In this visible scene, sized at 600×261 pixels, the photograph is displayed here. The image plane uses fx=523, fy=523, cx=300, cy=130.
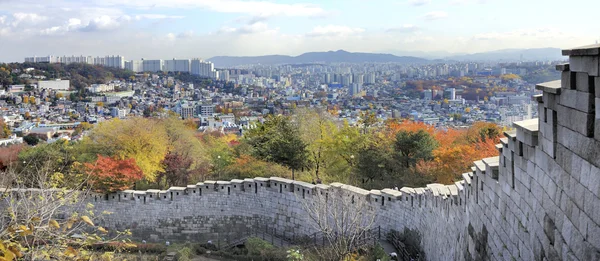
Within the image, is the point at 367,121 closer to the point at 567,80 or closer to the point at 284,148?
the point at 284,148

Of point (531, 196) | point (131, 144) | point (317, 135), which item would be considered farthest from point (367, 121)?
point (531, 196)

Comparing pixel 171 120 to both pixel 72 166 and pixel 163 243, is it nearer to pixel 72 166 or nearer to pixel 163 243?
pixel 72 166

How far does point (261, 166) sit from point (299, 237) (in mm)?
4455

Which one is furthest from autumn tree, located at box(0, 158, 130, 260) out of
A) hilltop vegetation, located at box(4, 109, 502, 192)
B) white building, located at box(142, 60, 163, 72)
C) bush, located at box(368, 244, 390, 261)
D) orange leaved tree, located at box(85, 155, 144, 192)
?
white building, located at box(142, 60, 163, 72)

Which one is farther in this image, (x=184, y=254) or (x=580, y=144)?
(x=184, y=254)

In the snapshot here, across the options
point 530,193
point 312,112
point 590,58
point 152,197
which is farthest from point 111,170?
point 590,58

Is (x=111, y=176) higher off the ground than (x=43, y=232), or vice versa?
(x=43, y=232)

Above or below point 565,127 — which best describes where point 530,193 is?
below

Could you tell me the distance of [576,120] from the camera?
163 inches

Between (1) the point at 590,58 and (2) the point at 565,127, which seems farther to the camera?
(2) the point at 565,127

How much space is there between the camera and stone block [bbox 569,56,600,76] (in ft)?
12.4

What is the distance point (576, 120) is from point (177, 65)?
18751 centimetres

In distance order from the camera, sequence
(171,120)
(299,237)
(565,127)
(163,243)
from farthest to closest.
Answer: (171,120) < (163,243) < (299,237) < (565,127)

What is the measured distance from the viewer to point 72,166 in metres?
18.7
